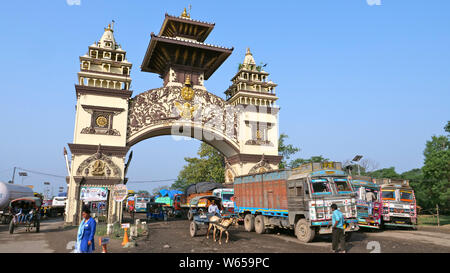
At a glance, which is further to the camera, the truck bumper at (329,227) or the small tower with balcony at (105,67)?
the small tower with balcony at (105,67)

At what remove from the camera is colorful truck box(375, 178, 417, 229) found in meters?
19.0

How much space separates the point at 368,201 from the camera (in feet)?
61.0

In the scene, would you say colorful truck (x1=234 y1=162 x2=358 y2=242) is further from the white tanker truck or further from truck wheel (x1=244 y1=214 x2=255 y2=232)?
the white tanker truck

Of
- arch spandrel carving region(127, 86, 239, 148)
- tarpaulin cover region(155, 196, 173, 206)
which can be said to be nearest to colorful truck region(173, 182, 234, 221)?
tarpaulin cover region(155, 196, 173, 206)

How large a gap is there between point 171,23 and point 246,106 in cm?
1164

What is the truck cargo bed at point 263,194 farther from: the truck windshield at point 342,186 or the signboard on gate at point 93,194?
the signboard on gate at point 93,194

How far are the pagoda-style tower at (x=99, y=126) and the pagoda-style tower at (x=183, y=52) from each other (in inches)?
176

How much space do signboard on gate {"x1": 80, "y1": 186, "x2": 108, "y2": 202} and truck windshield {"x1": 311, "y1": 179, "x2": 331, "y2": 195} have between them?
16.9 metres

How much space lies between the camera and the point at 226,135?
28.8 metres

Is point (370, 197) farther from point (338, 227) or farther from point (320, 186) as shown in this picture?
point (338, 227)

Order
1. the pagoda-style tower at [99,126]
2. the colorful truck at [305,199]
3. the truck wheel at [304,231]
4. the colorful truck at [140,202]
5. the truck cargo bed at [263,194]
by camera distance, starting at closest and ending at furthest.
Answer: the colorful truck at [305,199] < the truck wheel at [304,231] < the truck cargo bed at [263,194] < the pagoda-style tower at [99,126] < the colorful truck at [140,202]

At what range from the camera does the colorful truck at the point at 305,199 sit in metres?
12.5

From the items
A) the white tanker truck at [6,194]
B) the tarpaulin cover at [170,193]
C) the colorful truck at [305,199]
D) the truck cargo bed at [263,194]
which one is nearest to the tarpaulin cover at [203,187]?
the tarpaulin cover at [170,193]
